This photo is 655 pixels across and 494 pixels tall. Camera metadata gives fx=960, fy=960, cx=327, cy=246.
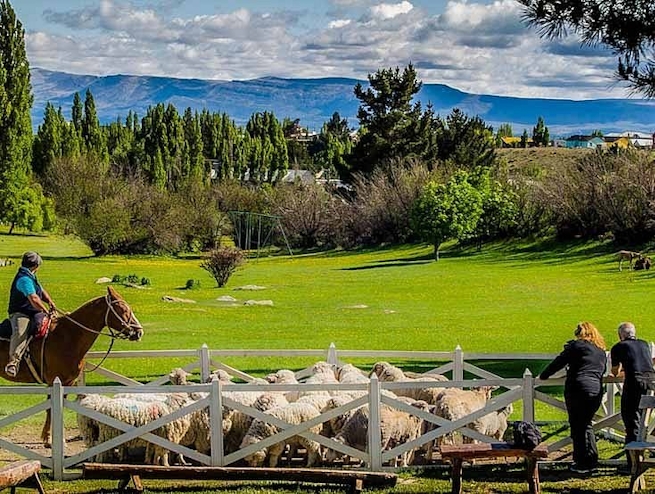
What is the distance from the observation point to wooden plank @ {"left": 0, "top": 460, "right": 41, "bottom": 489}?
1034 cm

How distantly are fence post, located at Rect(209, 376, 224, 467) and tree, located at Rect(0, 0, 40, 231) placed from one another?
196 ft

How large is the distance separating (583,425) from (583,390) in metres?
0.47

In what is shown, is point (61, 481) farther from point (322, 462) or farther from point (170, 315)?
point (170, 315)

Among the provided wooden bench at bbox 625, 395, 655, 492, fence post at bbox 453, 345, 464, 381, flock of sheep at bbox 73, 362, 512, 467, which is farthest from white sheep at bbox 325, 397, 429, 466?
wooden bench at bbox 625, 395, 655, 492

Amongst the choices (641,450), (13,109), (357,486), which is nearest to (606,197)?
(13,109)

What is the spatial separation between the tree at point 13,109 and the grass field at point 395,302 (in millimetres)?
8129

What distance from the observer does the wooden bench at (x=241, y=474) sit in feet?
39.7

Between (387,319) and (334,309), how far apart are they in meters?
3.63

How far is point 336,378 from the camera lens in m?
15.9

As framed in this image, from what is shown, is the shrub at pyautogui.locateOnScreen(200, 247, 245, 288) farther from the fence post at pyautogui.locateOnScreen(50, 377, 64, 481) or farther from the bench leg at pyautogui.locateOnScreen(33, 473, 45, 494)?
the bench leg at pyautogui.locateOnScreen(33, 473, 45, 494)

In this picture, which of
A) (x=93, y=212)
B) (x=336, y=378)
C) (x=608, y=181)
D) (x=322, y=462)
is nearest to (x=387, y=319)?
(x=336, y=378)

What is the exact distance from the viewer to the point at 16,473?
10.6m

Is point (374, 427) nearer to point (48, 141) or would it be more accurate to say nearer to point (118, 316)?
point (118, 316)

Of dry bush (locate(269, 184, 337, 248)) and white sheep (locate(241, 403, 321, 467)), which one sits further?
dry bush (locate(269, 184, 337, 248))
